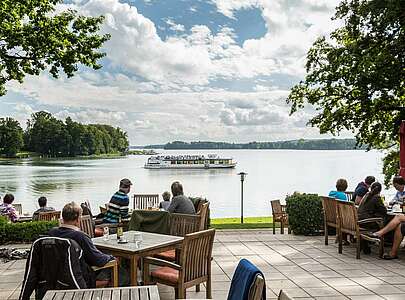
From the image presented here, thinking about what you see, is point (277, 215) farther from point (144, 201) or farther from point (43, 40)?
point (43, 40)

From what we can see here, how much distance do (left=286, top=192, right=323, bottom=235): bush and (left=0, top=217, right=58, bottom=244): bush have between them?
14.5ft

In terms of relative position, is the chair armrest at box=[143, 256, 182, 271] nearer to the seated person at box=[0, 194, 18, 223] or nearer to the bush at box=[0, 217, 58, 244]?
the bush at box=[0, 217, 58, 244]

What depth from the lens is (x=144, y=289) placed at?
295cm

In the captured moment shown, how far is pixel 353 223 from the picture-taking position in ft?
22.1

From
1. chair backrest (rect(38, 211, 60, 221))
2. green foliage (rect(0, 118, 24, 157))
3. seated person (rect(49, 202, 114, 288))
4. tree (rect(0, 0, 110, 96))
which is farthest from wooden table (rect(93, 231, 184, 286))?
green foliage (rect(0, 118, 24, 157))

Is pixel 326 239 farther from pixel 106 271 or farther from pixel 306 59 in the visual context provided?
pixel 306 59

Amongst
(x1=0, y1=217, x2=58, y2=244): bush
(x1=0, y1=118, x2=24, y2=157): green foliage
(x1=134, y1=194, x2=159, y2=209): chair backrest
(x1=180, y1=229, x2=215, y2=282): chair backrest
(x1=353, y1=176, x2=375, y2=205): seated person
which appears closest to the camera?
(x1=180, y1=229, x2=215, y2=282): chair backrest

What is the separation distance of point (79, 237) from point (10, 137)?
41.8 meters

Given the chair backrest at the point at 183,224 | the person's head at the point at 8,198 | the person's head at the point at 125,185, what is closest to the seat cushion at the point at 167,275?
the chair backrest at the point at 183,224

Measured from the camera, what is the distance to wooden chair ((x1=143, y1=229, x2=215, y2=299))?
4.09 metres

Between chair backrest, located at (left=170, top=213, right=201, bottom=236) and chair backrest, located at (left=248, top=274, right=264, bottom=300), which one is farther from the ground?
chair backrest, located at (left=248, top=274, right=264, bottom=300)

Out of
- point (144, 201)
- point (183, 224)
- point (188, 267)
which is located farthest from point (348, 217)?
point (144, 201)

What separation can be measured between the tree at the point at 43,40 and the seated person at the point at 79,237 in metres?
7.73

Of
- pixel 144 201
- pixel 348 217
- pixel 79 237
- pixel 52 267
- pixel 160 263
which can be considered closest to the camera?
pixel 52 267
